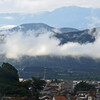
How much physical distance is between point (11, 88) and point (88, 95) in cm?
2852

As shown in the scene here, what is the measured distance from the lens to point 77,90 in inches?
3907

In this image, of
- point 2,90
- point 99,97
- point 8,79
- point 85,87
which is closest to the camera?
point 2,90

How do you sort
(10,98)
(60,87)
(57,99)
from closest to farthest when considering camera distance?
1. (10,98)
2. (57,99)
3. (60,87)

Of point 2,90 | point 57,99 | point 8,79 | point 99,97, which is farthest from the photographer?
point 99,97

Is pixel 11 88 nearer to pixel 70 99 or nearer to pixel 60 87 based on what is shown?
pixel 70 99

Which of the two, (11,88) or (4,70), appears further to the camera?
(4,70)

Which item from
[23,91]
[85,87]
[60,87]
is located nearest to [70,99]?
[85,87]

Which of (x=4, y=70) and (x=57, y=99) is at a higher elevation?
(x=4, y=70)

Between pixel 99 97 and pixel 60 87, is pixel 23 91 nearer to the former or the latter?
pixel 99 97

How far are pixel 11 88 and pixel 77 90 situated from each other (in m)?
42.8

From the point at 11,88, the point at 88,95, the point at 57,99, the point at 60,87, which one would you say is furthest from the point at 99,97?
the point at 60,87

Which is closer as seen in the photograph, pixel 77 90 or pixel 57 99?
pixel 57 99

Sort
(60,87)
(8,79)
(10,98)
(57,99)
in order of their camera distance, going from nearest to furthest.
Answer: (10,98), (8,79), (57,99), (60,87)

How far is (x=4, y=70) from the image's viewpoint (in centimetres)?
6562
